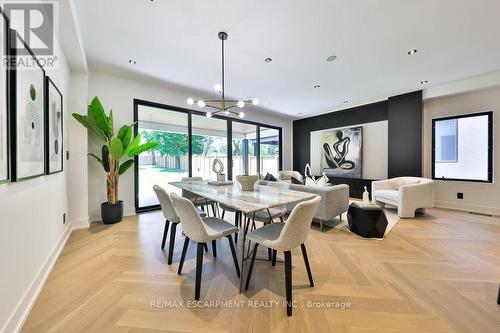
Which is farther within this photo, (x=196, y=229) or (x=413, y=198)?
(x=413, y=198)

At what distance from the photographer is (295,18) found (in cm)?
219

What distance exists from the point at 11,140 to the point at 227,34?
7.61ft

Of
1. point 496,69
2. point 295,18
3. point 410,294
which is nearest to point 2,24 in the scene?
point 295,18

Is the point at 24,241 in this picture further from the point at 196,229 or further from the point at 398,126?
the point at 398,126

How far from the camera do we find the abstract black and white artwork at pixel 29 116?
1388 millimetres

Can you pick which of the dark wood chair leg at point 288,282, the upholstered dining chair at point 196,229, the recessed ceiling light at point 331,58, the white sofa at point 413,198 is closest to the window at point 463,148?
the white sofa at point 413,198

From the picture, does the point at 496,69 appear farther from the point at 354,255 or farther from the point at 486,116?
the point at 354,255

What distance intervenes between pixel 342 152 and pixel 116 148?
5846 mm

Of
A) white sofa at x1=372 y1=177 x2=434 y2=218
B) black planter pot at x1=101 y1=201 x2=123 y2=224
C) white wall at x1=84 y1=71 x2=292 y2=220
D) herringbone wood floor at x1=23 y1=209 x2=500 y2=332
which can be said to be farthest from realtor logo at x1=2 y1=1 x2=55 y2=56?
white sofa at x1=372 y1=177 x2=434 y2=218

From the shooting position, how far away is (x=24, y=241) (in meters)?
1.50

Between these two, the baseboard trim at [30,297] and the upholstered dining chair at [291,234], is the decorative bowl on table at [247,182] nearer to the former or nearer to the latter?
the upholstered dining chair at [291,234]

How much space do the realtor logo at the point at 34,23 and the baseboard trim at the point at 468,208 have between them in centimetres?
714

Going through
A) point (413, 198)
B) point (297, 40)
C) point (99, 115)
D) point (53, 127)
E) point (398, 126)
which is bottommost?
point (413, 198)

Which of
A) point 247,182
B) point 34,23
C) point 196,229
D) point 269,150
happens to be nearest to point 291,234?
A: point 196,229
